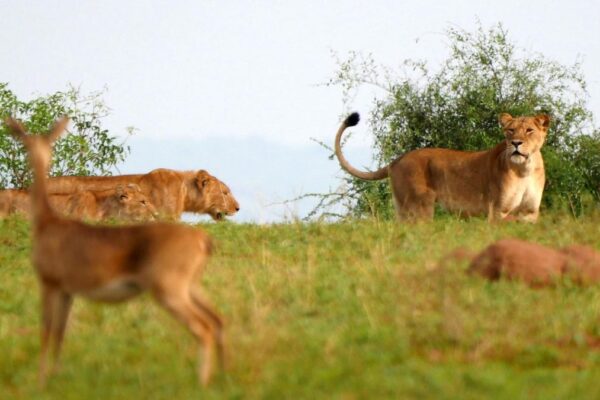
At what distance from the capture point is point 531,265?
9727mm

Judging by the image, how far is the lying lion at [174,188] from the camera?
19406mm

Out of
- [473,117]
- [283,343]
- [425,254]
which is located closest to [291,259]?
[425,254]

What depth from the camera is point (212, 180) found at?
20.1 metres

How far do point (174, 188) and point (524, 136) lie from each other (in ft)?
21.9

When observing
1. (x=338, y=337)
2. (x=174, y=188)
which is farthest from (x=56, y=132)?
(x=174, y=188)

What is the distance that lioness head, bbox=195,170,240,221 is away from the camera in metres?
20.0

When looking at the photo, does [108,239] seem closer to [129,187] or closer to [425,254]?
[425,254]

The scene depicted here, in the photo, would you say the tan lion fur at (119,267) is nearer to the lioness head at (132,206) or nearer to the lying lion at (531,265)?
the lying lion at (531,265)

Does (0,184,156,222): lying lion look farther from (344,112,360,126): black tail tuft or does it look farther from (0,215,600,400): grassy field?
(0,215,600,400): grassy field

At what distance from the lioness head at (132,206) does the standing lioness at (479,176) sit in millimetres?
3198

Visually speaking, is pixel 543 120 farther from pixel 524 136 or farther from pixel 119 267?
pixel 119 267

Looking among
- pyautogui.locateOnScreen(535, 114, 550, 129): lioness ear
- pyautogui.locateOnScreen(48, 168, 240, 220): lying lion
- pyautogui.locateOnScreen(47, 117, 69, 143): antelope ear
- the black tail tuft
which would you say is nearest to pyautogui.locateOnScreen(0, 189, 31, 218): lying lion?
pyautogui.locateOnScreen(48, 168, 240, 220): lying lion

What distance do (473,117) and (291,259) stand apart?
11.5 meters

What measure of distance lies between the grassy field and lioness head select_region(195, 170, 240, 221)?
8453 mm
